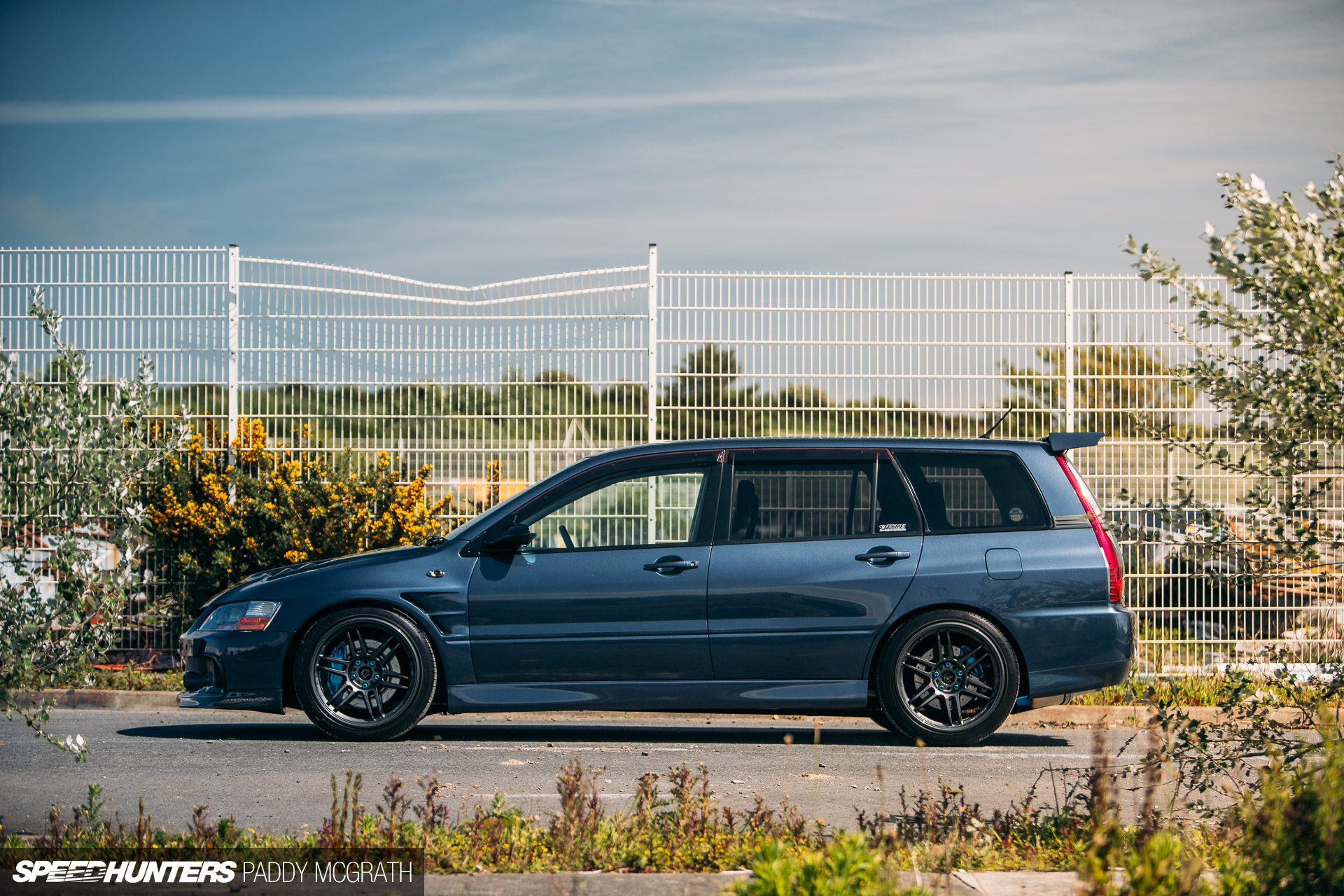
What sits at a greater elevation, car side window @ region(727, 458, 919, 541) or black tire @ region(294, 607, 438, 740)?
car side window @ region(727, 458, 919, 541)

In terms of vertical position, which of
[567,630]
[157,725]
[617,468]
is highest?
[617,468]

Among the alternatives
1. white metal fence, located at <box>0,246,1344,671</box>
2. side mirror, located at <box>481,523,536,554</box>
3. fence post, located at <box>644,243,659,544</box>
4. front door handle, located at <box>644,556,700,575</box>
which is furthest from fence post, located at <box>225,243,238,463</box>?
front door handle, located at <box>644,556,700,575</box>

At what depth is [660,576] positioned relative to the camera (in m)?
8.11

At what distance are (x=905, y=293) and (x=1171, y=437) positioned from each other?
618 cm

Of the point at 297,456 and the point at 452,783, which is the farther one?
the point at 297,456

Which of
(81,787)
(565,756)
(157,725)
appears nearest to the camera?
(81,787)

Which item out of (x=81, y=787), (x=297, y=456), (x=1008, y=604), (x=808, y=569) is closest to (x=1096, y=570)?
(x=1008, y=604)

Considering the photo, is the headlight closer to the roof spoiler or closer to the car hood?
the car hood

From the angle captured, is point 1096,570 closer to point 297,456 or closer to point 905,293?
point 905,293

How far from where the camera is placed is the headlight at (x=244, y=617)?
8156 mm

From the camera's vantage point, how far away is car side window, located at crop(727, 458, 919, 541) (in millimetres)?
8305

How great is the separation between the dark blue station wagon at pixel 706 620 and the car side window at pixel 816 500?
0.7 inches

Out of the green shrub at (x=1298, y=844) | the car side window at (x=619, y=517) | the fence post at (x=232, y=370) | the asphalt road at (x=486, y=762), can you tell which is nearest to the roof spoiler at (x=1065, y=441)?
the asphalt road at (x=486, y=762)

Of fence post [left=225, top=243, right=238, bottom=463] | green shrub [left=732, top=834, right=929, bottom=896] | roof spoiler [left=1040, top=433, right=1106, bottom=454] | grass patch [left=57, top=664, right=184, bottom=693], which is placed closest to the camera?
green shrub [left=732, top=834, right=929, bottom=896]
